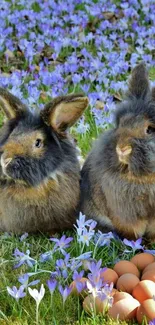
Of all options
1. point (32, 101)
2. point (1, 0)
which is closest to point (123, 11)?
point (1, 0)

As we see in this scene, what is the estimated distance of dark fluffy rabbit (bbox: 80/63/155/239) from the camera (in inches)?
148

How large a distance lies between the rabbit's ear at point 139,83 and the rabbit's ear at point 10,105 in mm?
749

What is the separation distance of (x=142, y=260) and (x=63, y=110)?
1.10 metres

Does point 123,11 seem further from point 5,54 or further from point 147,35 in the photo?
point 5,54

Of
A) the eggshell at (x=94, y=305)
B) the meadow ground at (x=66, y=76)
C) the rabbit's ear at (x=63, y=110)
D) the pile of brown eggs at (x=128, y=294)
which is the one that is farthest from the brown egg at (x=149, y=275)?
the rabbit's ear at (x=63, y=110)

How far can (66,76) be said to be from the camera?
7.07 metres

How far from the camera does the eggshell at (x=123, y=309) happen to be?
3.39 meters

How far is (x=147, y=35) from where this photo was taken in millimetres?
8438

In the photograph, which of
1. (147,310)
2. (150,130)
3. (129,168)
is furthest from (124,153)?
(147,310)

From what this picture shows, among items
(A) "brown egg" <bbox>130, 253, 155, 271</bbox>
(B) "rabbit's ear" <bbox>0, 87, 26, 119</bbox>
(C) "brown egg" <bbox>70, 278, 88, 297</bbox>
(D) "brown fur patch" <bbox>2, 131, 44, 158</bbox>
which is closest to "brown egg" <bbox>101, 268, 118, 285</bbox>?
(C) "brown egg" <bbox>70, 278, 88, 297</bbox>

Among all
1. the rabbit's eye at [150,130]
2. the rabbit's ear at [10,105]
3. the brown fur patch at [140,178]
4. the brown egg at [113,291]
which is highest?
the rabbit's ear at [10,105]

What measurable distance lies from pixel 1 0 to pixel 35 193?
6268 millimetres

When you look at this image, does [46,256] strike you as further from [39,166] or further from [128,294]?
[128,294]

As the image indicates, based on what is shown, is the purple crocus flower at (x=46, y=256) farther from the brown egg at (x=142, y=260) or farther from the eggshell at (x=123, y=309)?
the eggshell at (x=123, y=309)
